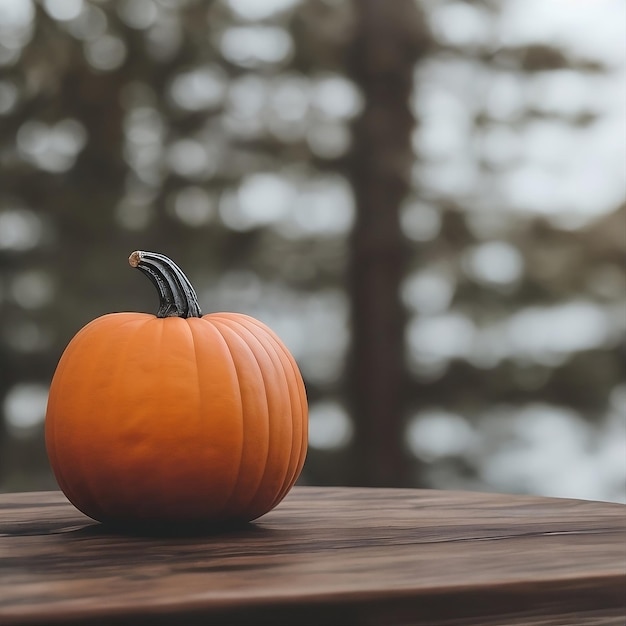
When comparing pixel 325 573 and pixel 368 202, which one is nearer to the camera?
pixel 325 573

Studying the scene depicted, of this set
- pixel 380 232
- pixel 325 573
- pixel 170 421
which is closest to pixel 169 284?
pixel 170 421

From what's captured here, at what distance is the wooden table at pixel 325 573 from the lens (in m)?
0.49

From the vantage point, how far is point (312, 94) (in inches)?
83.6

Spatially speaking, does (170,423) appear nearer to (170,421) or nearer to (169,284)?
(170,421)

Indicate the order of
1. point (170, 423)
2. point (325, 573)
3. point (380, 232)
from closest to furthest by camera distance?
point (325, 573) < point (170, 423) < point (380, 232)

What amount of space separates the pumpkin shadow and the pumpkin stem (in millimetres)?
200

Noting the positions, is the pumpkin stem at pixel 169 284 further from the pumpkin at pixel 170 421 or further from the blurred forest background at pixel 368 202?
the blurred forest background at pixel 368 202

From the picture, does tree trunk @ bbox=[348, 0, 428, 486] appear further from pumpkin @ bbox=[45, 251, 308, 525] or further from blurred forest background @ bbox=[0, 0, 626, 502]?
pumpkin @ bbox=[45, 251, 308, 525]

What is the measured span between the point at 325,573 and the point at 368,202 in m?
1.62

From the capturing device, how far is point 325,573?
22.0 inches

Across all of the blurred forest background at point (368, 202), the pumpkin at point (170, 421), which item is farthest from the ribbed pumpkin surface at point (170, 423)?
the blurred forest background at point (368, 202)

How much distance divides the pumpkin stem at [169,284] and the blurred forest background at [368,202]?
45.8 inches

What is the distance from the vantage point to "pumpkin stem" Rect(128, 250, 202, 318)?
0.83m

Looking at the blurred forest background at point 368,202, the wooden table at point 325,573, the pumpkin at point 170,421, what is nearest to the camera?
the wooden table at point 325,573
